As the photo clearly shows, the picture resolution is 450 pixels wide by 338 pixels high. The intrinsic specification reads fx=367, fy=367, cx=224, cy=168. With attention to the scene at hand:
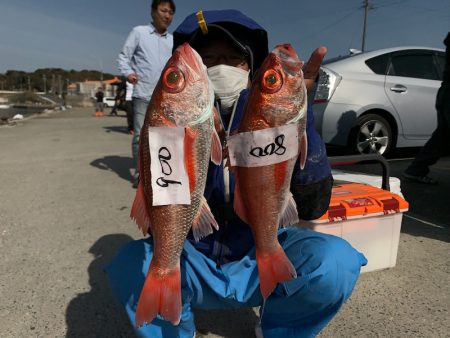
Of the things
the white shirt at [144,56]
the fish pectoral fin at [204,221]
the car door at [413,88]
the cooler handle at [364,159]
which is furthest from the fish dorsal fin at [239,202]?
the car door at [413,88]

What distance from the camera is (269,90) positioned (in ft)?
4.02

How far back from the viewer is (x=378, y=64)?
17.8 ft

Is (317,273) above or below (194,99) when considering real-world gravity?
below

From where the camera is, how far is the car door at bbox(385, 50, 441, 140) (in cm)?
545

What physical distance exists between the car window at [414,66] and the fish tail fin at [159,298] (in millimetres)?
5238

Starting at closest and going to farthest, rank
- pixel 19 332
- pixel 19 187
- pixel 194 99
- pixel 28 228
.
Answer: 1. pixel 194 99
2. pixel 19 332
3. pixel 28 228
4. pixel 19 187

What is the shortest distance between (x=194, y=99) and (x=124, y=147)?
7.49 metres

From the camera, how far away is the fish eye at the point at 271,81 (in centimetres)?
122

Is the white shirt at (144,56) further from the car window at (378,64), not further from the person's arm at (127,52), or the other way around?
the car window at (378,64)

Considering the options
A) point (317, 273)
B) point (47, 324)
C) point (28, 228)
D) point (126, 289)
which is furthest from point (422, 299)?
point (28, 228)

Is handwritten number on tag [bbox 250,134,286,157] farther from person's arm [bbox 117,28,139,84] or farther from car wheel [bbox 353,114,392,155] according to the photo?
car wheel [bbox 353,114,392,155]

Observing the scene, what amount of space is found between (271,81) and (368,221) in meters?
1.46

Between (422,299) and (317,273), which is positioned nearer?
(317,273)

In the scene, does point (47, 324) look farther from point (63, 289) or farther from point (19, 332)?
point (63, 289)
